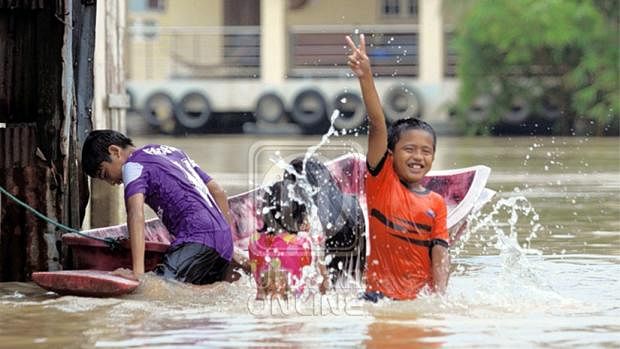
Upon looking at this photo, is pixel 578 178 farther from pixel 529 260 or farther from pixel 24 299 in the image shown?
pixel 24 299

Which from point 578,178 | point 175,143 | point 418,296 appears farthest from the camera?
point 175,143

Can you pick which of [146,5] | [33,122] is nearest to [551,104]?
[146,5]

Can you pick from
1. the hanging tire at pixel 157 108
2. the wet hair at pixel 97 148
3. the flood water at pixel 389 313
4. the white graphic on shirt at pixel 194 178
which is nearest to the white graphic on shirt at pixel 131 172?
the wet hair at pixel 97 148

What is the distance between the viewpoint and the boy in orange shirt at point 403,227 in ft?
24.3

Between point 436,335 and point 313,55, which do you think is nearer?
point 436,335

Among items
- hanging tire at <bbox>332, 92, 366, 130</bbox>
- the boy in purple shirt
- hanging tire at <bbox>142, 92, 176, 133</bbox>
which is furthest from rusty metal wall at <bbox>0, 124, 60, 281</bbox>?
hanging tire at <bbox>142, 92, 176, 133</bbox>

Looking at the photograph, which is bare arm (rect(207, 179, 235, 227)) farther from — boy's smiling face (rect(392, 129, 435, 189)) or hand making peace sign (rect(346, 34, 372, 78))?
hand making peace sign (rect(346, 34, 372, 78))

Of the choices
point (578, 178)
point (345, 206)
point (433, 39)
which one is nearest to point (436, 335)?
point (345, 206)

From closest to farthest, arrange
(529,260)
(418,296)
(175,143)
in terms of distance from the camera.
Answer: (418,296) → (529,260) → (175,143)

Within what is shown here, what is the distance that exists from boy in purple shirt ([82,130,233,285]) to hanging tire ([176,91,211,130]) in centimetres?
2457

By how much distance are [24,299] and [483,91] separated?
2423cm

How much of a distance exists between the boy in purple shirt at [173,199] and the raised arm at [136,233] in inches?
3.0

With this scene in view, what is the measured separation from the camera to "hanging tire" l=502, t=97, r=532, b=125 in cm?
3212

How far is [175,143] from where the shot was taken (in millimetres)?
28656
